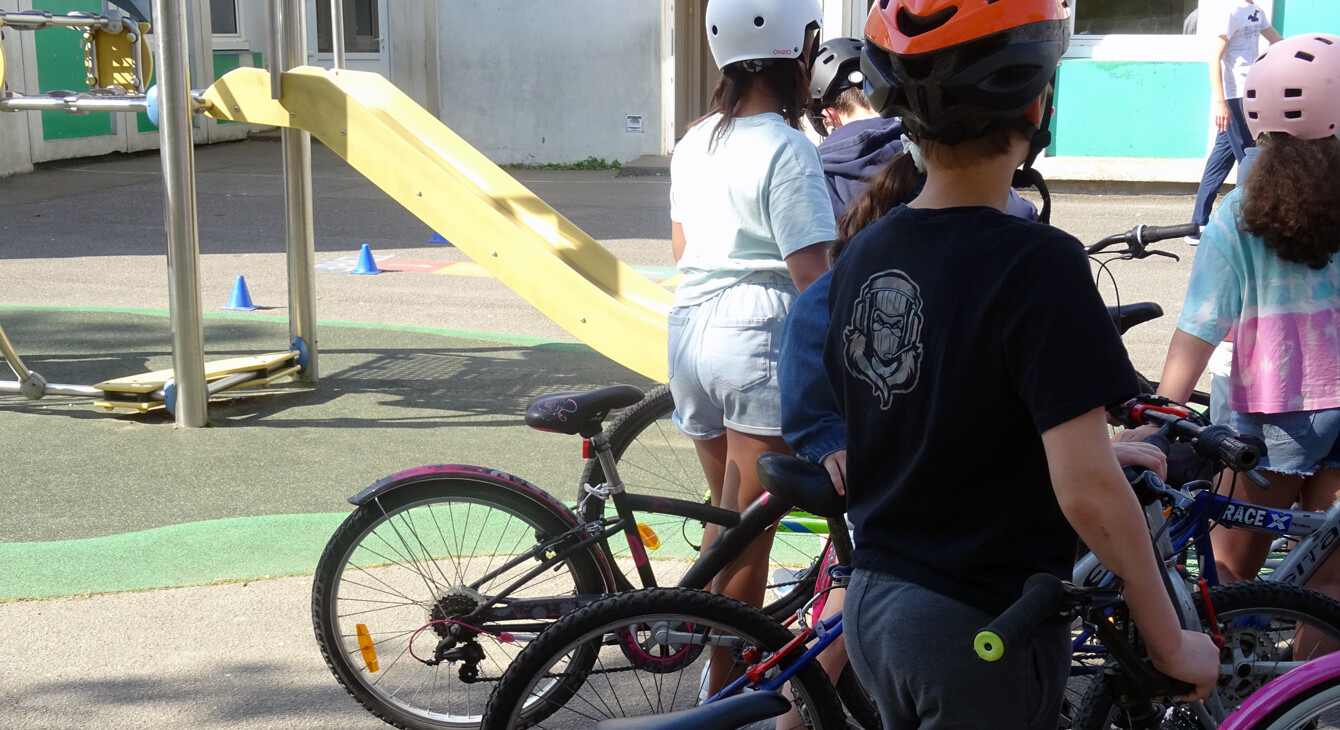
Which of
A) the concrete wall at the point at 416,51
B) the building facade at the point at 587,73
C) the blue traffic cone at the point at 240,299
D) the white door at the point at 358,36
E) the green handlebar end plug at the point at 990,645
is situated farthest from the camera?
the white door at the point at 358,36

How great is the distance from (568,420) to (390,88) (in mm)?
3674

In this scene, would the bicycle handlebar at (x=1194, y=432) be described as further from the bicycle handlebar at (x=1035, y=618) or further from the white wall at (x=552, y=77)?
the white wall at (x=552, y=77)

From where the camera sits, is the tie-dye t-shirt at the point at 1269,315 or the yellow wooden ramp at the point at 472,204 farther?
the yellow wooden ramp at the point at 472,204

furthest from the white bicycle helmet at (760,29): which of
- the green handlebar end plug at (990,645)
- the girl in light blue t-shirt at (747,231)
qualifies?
the green handlebar end plug at (990,645)

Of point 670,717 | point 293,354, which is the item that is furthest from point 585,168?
point 670,717

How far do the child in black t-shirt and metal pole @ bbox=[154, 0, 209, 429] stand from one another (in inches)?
192

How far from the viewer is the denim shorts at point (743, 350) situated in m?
3.26

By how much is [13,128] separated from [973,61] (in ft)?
56.3

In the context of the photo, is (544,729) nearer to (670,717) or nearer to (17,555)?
(670,717)

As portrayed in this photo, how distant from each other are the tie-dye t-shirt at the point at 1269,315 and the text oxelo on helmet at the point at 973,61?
1570mm

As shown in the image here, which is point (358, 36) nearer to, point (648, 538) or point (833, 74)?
point (833, 74)

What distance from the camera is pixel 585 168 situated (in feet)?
59.8

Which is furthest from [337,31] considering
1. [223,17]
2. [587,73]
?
[223,17]

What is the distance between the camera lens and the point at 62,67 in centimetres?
1730
